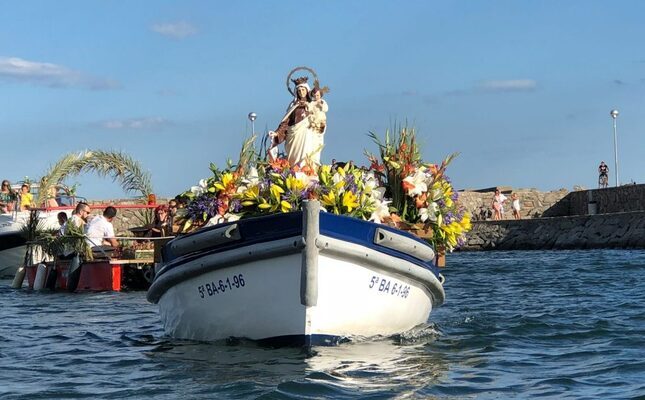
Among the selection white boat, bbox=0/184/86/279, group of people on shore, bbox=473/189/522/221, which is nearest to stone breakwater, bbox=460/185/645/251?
group of people on shore, bbox=473/189/522/221

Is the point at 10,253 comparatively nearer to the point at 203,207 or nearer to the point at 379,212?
the point at 203,207

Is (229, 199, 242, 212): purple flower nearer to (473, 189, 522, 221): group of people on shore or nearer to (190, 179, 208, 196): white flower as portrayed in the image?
(190, 179, 208, 196): white flower

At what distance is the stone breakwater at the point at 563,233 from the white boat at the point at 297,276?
77.0ft

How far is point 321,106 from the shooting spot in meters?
10.8

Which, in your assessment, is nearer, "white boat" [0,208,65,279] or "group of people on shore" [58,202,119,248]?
"group of people on shore" [58,202,119,248]

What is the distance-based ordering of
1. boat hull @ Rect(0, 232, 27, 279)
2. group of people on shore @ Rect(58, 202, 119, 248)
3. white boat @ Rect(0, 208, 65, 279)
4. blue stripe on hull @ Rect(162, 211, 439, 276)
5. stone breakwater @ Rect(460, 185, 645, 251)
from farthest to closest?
stone breakwater @ Rect(460, 185, 645, 251), boat hull @ Rect(0, 232, 27, 279), white boat @ Rect(0, 208, 65, 279), group of people on shore @ Rect(58, 202, 119, 248), blue stripe on hull @ Rect(162, 211, 439, 276)

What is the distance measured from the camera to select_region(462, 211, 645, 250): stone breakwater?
107 feet

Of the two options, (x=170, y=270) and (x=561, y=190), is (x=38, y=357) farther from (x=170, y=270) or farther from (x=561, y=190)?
(x=561, y=190)

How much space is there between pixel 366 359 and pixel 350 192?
4.92 ft

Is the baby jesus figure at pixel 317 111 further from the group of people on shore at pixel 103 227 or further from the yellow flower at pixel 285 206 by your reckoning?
the group of people on shore at pixel 103 227

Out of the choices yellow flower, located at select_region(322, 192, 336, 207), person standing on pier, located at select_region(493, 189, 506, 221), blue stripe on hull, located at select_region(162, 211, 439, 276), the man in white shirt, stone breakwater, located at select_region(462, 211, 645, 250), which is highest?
person standing on pier, located at select_region(493, 189, 506, 221)

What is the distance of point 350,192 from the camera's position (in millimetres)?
9734

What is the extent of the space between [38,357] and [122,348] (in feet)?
2.89

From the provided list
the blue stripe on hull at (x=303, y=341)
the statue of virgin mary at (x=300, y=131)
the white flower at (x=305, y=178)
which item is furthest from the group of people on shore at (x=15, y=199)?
the blue stripe on hull at (x=303, y=341)
